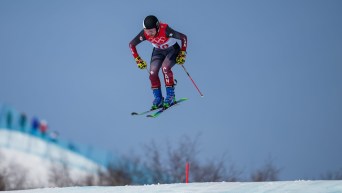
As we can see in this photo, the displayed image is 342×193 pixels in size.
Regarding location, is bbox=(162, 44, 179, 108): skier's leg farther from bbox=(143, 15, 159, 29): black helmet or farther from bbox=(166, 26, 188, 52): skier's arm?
bbox=(143, 15, 159, 29): black helmet

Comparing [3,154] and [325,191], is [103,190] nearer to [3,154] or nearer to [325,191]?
[325,191]

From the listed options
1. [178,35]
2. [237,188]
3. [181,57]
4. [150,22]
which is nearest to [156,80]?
[181,57]

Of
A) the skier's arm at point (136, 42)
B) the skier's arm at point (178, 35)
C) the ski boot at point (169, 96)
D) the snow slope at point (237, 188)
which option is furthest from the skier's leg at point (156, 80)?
the snow slope at point (237, 188)

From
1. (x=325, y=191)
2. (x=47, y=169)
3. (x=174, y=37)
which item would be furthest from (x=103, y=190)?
(x=47, y=169)

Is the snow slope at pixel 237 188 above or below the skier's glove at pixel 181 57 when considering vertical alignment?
below

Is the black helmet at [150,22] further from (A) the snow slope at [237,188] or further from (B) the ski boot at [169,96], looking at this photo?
(A) the snow slope at [237,188]

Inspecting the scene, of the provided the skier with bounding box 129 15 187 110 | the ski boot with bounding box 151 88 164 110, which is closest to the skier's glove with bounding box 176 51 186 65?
the skier with bounding box 129 15 187 110

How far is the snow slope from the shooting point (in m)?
9.83

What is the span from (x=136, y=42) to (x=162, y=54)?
0.52 meters

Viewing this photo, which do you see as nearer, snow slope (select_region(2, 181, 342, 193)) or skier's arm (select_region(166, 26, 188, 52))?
snow slope (select_region(2, 181, 342, 193))

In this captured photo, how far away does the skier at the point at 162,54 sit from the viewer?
37.5ft

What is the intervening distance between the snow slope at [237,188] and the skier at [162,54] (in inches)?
56.1

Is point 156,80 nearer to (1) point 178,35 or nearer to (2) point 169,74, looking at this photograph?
(2) point 169,74

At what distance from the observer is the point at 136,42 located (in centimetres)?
1171
